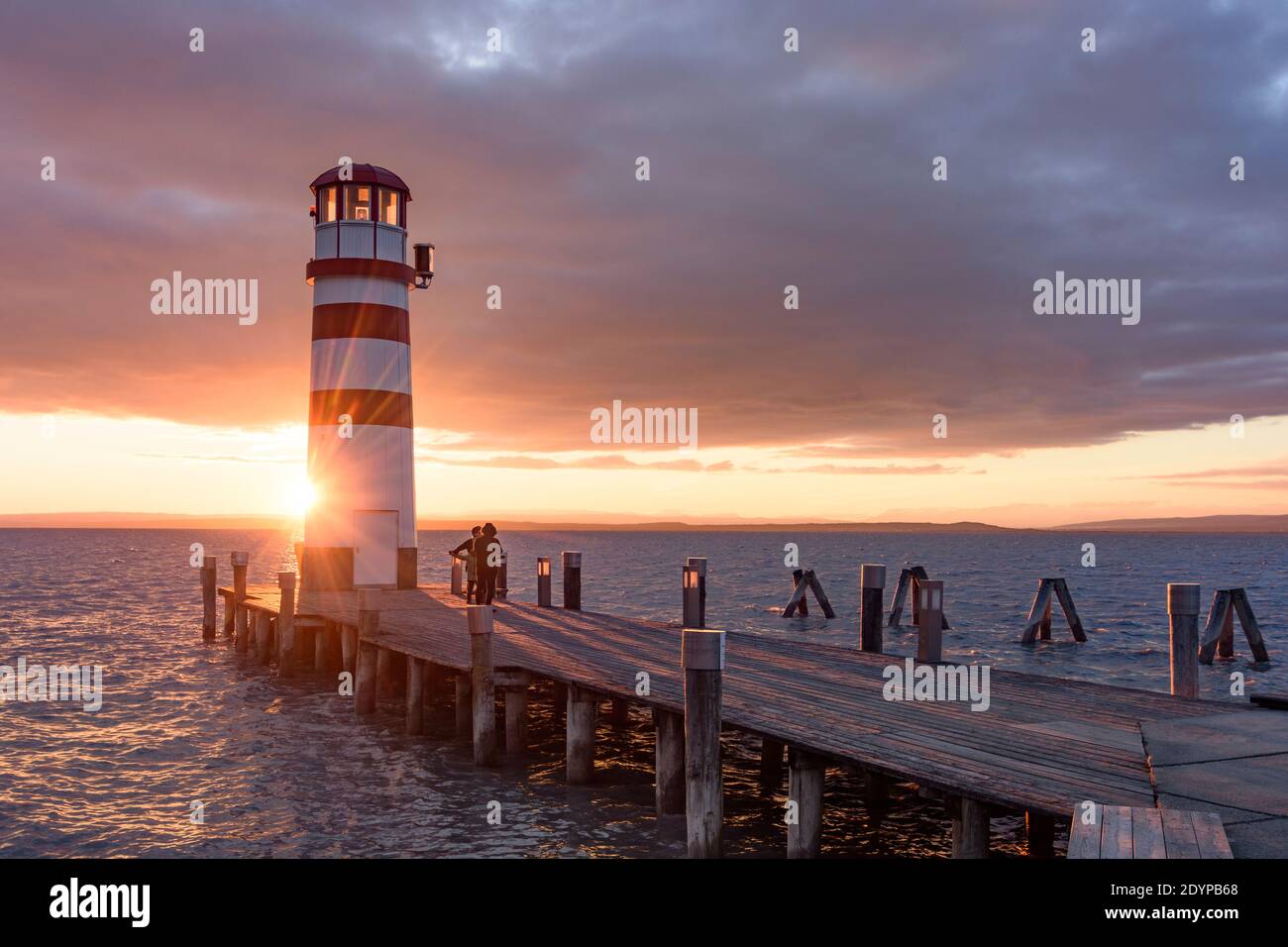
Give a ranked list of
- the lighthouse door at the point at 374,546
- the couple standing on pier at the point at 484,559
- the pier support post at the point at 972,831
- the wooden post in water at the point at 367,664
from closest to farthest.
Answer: the pier support post at the point at 972,831 → the wooden post in water at the point at 367,664 → the couple standing on pier at the point at 484,559 → the lighthouse door at the point at 374,546

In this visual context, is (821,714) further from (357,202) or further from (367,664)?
(357,202)

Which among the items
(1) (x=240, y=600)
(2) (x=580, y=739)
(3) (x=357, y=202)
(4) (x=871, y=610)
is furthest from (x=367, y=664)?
(3) (x=357, y=202)

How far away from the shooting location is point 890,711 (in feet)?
37.2

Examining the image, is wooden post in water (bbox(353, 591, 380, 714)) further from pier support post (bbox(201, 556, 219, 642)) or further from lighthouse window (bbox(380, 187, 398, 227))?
pier support post (bbox(201, 556, 219, 642))

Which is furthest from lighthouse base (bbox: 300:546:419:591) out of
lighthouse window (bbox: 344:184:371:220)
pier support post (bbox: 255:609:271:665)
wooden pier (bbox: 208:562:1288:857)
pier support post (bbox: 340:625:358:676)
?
lighthouse window (bbox: 344:184:371:220)

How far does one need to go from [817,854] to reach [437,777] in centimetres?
688

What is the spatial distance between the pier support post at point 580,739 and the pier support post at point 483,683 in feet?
4.69

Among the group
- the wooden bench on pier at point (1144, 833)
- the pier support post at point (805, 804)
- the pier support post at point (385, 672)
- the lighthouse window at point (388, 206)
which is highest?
the lighthouse window at point (388, 206)

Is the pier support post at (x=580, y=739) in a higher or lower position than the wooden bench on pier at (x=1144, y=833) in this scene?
lower

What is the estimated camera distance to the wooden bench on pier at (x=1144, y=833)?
6047mm

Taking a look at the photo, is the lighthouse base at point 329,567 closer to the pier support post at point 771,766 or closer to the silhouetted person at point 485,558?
the silhouetted person at point 485,558

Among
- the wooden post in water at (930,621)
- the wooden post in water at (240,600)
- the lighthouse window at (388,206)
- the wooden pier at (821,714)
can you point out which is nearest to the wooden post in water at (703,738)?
the wooden pier at (821,714)

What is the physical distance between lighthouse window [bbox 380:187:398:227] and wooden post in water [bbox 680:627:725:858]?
19160 millimetres

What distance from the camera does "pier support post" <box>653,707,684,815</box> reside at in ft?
39.9
